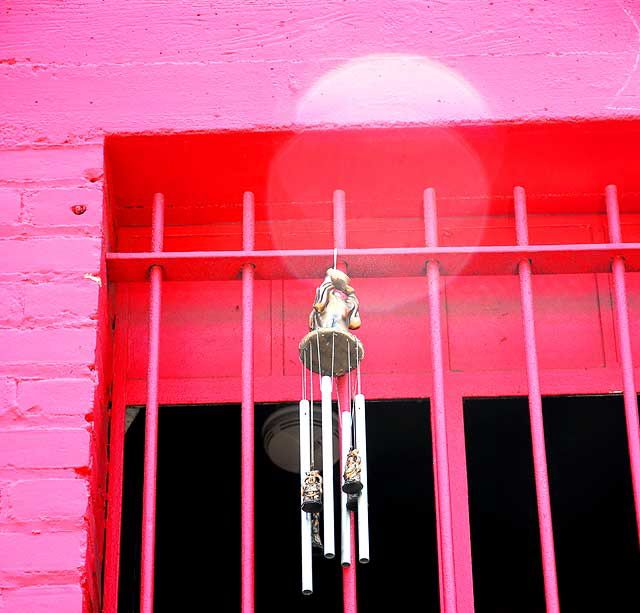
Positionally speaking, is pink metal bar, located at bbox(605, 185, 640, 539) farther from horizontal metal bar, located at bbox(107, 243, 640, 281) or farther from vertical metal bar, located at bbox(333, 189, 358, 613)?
vertical metal bar, located at bbox(333, 189, 358, 613)

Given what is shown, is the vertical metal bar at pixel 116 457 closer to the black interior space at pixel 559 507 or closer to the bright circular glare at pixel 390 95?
the bright circular glare at pixel 390 95

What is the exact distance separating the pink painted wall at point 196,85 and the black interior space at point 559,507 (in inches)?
97.1

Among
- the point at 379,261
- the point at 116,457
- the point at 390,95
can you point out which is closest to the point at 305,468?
the point at 379,261

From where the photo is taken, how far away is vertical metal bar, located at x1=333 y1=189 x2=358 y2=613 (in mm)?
2582

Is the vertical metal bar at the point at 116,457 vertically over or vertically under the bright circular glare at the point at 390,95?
under

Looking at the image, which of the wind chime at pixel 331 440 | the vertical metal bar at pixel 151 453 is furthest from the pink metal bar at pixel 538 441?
the vertical metal bar at pixel 151 453

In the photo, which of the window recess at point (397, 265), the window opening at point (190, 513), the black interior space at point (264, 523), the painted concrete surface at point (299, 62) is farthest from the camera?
the black interior space at point (264, 523)

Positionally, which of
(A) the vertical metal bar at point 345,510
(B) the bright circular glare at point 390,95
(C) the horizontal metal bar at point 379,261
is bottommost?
(A) the vertical metal bar at point 345,510

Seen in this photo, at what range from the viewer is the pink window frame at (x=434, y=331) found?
265cm

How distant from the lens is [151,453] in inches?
106

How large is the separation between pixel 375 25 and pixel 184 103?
59 cm

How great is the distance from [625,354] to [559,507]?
3.05 metres

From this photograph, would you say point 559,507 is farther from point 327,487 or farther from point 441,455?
point 327,487

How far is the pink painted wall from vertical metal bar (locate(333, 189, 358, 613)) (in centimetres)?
25
